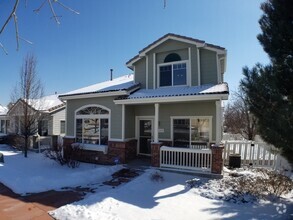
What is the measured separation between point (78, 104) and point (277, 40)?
10.3 meters

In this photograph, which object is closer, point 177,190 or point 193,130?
point 177,190

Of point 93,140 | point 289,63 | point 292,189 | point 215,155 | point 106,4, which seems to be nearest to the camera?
point 106,4

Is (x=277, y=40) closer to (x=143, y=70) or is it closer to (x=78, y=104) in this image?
(x=143, y=70)

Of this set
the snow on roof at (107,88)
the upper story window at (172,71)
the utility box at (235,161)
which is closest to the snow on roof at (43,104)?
the snow on roof at (107,88)

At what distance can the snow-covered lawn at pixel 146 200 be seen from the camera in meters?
5.64

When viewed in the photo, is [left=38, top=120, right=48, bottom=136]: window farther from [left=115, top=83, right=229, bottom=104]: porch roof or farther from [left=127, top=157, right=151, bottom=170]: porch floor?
[left=115, top=83, right=229, bottom=104]: porch roof

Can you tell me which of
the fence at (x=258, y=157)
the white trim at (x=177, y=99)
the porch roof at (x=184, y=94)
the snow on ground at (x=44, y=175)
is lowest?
the snow on ground at (x=44, y=175)

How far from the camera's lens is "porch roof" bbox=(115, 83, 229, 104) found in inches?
360

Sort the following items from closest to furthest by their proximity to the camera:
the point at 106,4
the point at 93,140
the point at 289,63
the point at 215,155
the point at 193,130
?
the point at 106,4 < the point at 289,63 < the point at 215,155 < the point at 193,130 < the point at 93,140

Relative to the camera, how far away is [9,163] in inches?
454

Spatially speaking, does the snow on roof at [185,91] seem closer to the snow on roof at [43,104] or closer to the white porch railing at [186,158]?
the white porch railing at [186,158]

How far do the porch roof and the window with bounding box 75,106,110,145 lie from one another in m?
1.59

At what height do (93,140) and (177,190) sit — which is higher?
(93,140)

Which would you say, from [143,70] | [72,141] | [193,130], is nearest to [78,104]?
[72,141]
